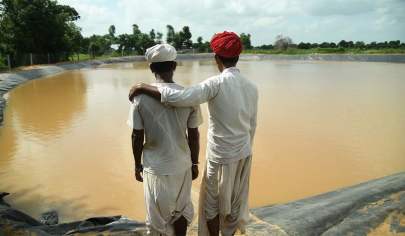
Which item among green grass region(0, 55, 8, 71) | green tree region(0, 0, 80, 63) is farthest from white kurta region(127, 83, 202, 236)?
green tree region(0, 0, 80, 63)

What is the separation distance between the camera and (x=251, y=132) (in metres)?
2.35

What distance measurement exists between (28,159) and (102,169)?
1.41 metres

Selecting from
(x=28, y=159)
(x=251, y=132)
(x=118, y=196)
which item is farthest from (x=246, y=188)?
(x=28, y=159)

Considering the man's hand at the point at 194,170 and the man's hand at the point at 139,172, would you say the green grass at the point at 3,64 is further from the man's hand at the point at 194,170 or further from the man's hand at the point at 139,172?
the man's hand at the point at 194,170

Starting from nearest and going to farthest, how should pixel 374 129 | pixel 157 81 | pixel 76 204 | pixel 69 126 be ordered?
1. pixel 157 81
2. pixel 76 204
3. pixel 374 129
4. pixel 69 126

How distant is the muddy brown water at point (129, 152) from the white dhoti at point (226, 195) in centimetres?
187

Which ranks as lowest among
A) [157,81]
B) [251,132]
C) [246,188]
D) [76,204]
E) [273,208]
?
[76,204]

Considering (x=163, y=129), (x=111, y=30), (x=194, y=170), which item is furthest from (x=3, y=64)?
(x=111, y=30)

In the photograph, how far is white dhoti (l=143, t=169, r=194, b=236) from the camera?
2.05 m

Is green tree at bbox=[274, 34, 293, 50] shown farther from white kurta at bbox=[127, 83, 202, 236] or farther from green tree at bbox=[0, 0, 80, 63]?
white kurta at bbox=[127, 83, 202, 236]

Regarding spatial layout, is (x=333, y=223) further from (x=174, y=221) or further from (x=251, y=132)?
(x=174, y=221)

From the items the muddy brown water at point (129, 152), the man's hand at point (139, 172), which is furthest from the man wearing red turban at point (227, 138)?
the muddy brown water at point (129, 152)

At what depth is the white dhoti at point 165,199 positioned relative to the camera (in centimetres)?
205

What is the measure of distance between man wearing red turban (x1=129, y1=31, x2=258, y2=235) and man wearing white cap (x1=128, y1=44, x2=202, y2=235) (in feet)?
0.40
